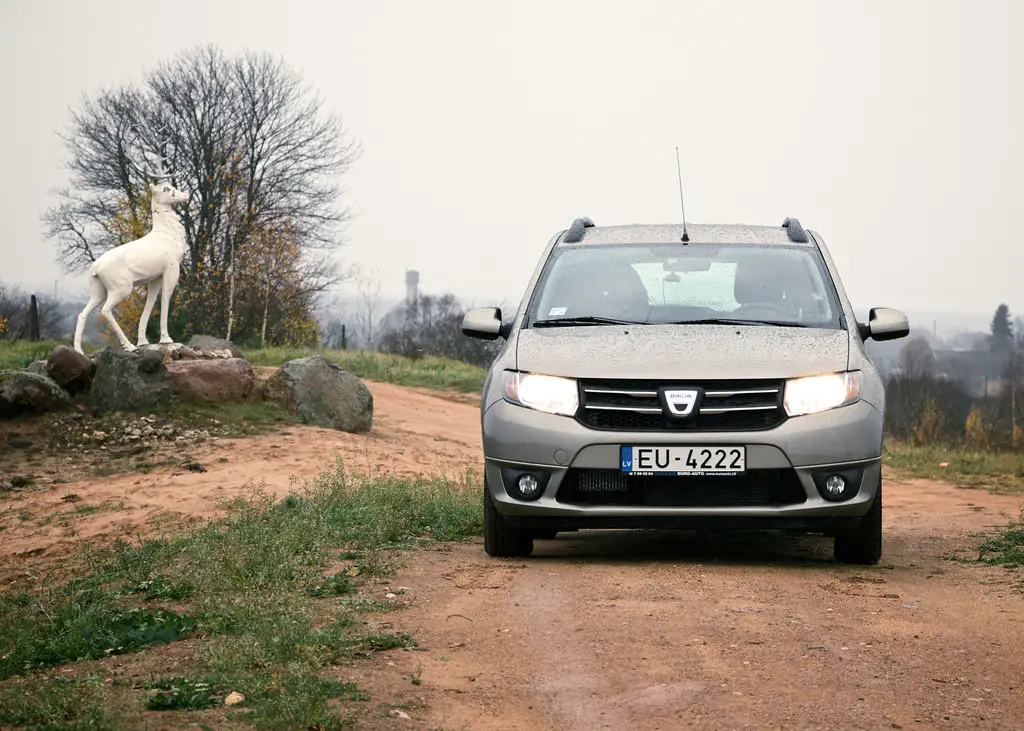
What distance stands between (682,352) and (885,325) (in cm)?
145

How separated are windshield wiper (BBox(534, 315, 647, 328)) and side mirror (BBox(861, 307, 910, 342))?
1316 mm

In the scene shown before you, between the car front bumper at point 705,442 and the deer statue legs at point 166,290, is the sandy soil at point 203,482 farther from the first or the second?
the car front bumper at point 705,442

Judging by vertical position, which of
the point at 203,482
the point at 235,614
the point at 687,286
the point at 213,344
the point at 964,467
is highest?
the point at 687,286

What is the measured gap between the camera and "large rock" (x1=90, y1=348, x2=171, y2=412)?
1795 centimetres

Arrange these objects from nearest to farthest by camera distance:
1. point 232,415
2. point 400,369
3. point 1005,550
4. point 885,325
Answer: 1. point 885,325
2. point 1005,550
3. point 232,415
4. point 400,369

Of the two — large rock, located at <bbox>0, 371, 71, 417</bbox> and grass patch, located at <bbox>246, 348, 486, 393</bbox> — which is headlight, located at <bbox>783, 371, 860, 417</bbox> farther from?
grass patch, located at <bbox>246, 348, 486, 393</bbox>

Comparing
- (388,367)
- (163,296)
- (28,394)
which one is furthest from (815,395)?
(388,367)

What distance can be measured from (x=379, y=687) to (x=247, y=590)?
2.08 m

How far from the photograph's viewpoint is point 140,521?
1252cm

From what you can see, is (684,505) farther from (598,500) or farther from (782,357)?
(782,357)

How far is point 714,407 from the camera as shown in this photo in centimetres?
728

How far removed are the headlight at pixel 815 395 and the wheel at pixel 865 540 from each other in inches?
24.2

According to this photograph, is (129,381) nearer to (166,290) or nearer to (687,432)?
(166,290)

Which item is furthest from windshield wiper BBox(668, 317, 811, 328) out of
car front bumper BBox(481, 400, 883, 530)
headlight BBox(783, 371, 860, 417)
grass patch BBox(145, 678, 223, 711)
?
grass patch BBox(145, 678, 223, 711)
